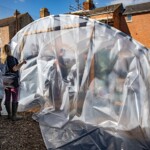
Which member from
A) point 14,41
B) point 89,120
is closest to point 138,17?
point 14,41

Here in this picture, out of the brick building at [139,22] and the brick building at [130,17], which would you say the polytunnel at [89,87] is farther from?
the brick building at [139,22]

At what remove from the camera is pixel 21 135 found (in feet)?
14.0

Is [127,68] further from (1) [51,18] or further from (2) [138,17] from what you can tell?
(2) [138,17]

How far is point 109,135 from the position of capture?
3961mm

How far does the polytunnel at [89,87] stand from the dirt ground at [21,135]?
0.15 metres

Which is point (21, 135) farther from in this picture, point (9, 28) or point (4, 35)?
point (4, 35)

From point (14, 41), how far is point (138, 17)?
2060cm

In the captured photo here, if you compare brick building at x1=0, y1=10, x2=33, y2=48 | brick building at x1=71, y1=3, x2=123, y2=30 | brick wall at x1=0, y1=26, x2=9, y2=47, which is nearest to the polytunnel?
brick building at x1=71, y1=3, x2=123, y2=30

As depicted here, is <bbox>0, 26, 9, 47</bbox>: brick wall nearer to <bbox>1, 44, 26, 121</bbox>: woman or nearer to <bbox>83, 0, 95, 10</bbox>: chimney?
<bbox>83, 0, 95, 10</bbox>: chimney

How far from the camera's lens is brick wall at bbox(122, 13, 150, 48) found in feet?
78.4

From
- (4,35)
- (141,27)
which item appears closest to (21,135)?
(141,27)

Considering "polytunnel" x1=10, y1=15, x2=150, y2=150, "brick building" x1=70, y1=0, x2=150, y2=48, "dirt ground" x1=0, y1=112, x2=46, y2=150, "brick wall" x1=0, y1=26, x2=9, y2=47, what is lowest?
"dirt ground" x1=0, y1=112, x2=46, y2=150

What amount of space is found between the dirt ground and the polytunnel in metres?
0.15

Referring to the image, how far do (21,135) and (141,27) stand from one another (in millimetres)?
22683
